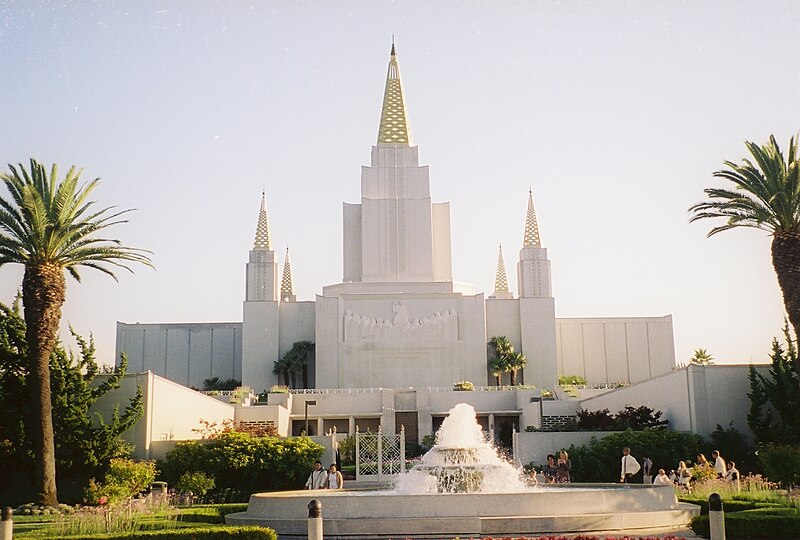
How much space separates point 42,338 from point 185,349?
39.0m

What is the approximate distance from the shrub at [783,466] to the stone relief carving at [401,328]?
35.3m

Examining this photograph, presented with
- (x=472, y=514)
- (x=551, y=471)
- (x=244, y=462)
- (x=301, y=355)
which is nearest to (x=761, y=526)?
(x=472, y=514)

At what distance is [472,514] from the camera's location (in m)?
A: 15.6

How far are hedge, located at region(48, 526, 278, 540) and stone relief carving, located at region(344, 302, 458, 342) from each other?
41703 mm

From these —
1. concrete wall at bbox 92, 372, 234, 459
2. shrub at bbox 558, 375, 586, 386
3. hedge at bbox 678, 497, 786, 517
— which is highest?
shrub at bbox 558, 375, 586, 386

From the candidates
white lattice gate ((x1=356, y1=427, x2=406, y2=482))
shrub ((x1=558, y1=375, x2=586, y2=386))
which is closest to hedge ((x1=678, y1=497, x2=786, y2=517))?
white lattice gate ((x1=356, y1=427, x2=406, y2=482))

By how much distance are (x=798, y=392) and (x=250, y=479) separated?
53.1ft

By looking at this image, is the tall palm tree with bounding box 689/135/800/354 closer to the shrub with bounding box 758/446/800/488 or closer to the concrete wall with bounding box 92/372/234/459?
the shrub with bounding box 758/446/800/488

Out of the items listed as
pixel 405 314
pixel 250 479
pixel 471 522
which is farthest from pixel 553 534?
pixel 405 314

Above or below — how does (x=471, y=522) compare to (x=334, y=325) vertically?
below

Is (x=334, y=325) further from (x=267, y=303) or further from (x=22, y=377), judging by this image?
(x=22, y=377)

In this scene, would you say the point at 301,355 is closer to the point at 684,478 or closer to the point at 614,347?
the point at 614,347

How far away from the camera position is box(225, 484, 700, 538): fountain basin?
15.3 meters

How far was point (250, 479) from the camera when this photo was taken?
91.8 feet
